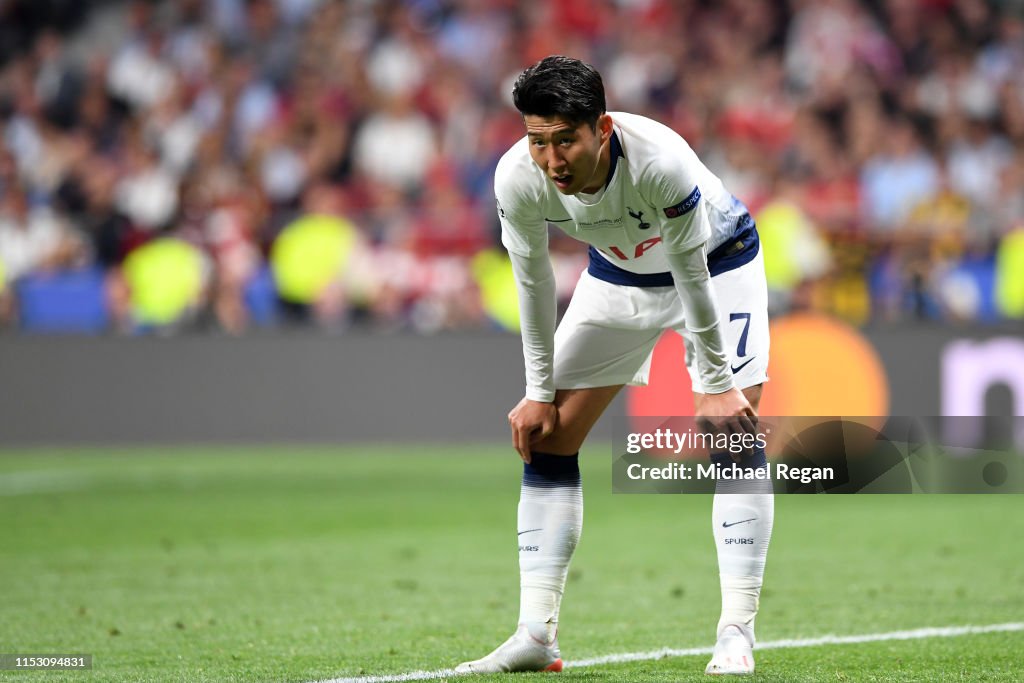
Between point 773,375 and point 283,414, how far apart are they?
4.67 meters

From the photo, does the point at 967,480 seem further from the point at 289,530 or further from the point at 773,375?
the point at 773,375

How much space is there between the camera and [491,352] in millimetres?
14656

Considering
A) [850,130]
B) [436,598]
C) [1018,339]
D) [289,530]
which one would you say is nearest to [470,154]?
[850,130]

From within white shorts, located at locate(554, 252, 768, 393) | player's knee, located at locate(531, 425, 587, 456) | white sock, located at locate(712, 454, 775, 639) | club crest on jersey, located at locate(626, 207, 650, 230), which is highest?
club crest on jersey, located at locate(626, 207, 650, 230)

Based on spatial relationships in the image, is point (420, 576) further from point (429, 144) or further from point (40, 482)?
point (429, 144)

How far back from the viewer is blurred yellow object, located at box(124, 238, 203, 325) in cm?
1478

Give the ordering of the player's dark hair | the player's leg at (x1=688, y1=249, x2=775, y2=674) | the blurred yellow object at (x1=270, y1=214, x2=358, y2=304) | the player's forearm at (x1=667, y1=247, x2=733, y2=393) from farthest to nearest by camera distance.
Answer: the blurred yellow object at (x1=270, y1=214, x2=358, y2=304) < the player's leg at (x1=688, y1=249, x2=775, y2=674) < the player's forearm at (x1=667, y1=247, x2=733, y2=393) < the player's dark hair

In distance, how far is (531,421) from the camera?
5254 mm

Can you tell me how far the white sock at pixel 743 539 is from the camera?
204 inches

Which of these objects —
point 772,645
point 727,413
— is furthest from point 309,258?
point 727,413

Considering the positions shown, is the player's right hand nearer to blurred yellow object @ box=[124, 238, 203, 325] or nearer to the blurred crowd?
the blurred crowd

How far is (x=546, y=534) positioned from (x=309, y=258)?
33.1ft

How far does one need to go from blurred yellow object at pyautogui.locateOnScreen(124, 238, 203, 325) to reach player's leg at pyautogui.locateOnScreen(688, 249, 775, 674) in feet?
33.5

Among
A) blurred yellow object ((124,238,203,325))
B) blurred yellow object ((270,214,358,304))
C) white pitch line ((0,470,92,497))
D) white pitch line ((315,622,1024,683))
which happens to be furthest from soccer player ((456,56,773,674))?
blurred yellow object ((124,238,203,325))
